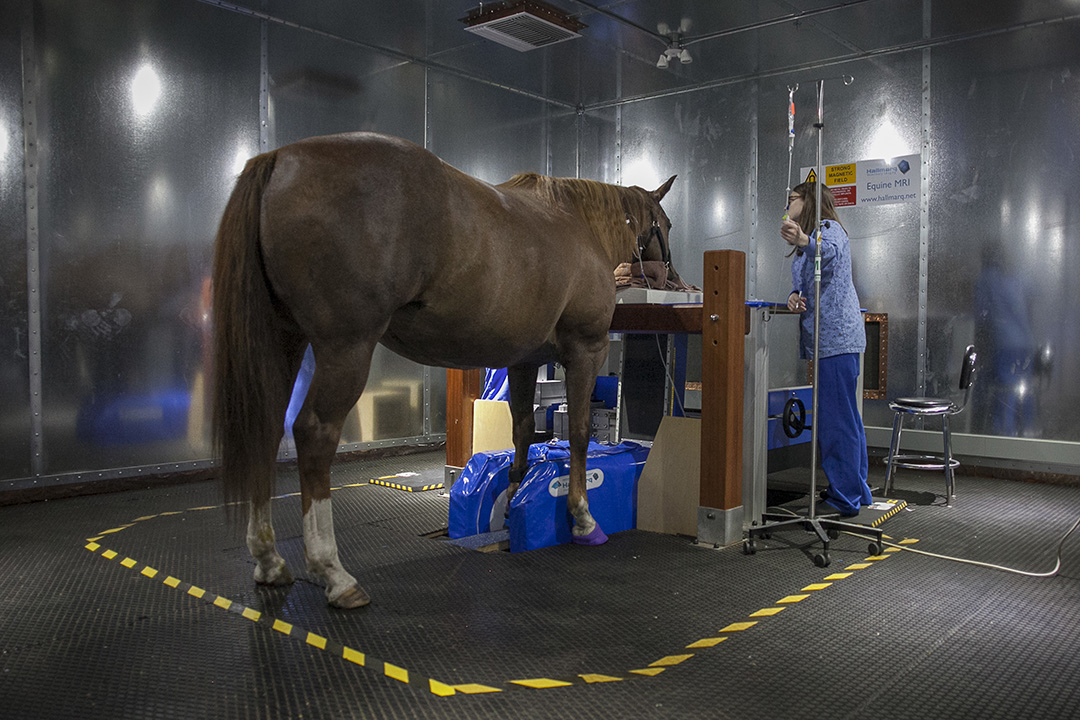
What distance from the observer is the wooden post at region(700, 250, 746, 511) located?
3.40 meters

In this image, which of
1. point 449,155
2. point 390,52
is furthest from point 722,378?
point 390,52

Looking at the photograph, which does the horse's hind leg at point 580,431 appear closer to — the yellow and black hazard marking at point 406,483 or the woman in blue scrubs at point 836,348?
the woman in blue scrubs at point 836,348

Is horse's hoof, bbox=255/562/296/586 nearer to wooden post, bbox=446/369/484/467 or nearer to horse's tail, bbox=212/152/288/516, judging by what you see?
horse's tail, bbox=212/152/288/516

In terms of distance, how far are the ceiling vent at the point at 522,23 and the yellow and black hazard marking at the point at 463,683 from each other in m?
3.94

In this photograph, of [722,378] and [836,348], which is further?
[836,348]

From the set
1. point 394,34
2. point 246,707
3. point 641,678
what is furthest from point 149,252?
point 641,678

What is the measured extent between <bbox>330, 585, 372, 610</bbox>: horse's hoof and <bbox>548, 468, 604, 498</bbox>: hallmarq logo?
1061 millimetres

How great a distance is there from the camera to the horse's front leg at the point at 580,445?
344 centimetres

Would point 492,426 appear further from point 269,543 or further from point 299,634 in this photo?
point 299,634

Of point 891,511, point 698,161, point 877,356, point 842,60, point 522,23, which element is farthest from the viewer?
point 698,161

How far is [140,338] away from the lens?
191 inches

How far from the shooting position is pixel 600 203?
368cm

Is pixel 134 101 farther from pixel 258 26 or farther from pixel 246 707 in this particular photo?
pixel 246 707

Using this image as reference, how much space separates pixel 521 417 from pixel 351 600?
4.26ft
